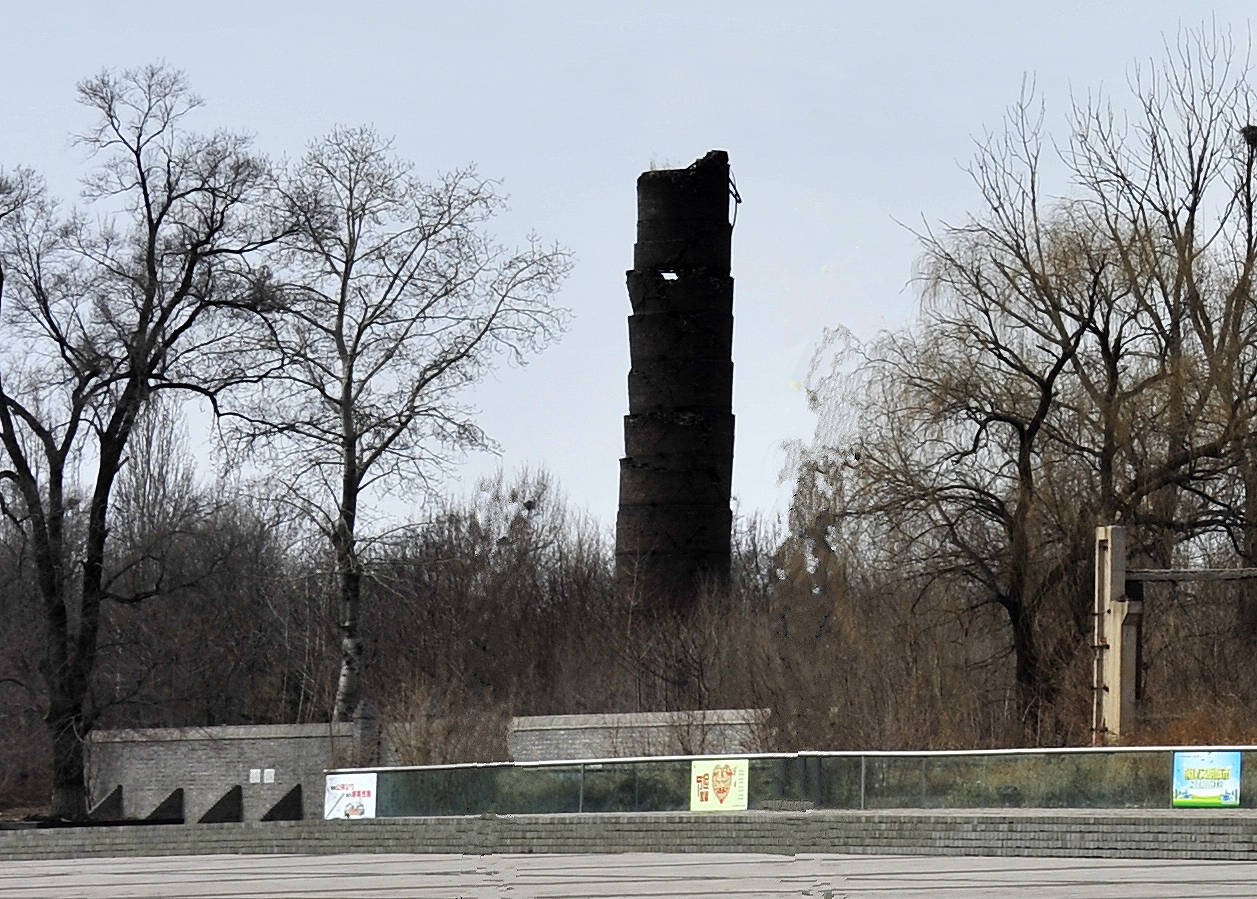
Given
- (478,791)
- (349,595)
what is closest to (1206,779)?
(478,791)

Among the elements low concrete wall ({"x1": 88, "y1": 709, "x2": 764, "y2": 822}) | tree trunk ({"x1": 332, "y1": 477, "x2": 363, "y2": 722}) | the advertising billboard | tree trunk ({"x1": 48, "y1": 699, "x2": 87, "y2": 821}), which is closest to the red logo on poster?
the advertising billboard

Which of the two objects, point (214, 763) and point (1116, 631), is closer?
point (1116, 631)

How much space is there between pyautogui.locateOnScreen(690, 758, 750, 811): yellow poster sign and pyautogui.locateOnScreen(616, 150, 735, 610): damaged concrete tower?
79.7 ft

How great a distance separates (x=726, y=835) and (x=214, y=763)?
22687mm

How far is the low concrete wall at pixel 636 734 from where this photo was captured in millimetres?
36812

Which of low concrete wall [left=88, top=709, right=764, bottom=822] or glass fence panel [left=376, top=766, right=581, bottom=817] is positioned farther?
low concrete wall [left=88, top=709, right=764, bottom=822]

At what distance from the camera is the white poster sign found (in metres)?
27.7

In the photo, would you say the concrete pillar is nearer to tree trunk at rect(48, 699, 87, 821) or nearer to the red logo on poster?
the red logo on poster

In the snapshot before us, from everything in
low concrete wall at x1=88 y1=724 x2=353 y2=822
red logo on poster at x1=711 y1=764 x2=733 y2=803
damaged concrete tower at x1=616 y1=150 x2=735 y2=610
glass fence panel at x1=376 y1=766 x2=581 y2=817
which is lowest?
low concrete wall at x1=88 y1=724 x2=353 y2=822

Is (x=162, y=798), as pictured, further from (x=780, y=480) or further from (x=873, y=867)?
(x=873, y=867)

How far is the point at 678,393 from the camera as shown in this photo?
50469mm

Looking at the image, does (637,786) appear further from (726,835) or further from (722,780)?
(726,835)

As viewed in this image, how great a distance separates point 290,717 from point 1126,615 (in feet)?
94.7

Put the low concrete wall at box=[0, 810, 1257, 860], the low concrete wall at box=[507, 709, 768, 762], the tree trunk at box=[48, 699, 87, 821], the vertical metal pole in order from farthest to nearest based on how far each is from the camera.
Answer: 1. the tree trunk at box=[48, 699, 87, 821]
2. the low concrete wall at box=[507, 709, 768, 762]
3. the vertical metal pole
4. the low concrete wall at box=[0, 810, 1257, 860]
